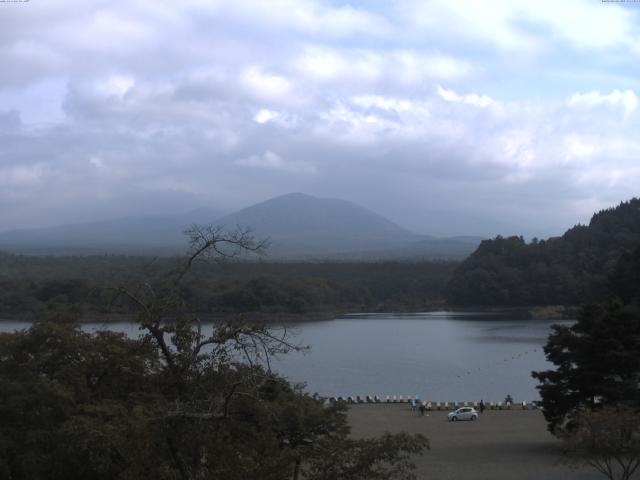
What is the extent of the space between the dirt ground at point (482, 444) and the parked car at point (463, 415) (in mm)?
128

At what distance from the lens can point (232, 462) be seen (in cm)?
404

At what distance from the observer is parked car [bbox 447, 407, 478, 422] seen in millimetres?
16297

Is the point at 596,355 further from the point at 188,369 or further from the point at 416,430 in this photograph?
the point at 188,369

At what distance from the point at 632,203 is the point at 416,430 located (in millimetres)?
44149

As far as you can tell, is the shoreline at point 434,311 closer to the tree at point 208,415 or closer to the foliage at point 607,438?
the foliage at point 607,438

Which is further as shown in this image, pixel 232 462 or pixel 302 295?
pixel 302 295

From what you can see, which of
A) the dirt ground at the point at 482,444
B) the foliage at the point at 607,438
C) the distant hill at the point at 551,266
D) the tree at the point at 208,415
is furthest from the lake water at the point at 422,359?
the tree at the point at 208,415

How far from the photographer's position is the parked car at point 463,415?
53.5 ft

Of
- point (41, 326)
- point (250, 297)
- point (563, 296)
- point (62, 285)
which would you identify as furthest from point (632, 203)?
point (41, 326)

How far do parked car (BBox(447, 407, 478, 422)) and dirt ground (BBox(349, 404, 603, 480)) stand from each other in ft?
0.42

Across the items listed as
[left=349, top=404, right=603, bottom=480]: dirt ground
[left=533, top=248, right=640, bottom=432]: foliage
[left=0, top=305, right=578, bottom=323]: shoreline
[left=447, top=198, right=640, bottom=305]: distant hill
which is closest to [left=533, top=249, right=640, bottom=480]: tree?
[left=533, top=248, right=640, bottom=432]: foliage

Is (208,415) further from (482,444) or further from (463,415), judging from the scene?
(463,415)

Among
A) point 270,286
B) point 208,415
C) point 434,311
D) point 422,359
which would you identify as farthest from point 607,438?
point 434,311

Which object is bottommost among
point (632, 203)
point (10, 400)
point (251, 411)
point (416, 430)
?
point (416, 430)
